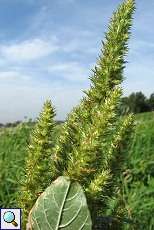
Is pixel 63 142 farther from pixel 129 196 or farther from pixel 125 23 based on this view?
pixel 129 196

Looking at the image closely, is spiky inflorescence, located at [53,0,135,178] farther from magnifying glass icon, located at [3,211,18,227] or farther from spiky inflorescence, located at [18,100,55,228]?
magnifying glass icon, located at [3,211,18,227]

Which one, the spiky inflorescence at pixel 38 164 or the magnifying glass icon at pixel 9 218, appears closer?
the spiky inflorescence at pixel 38 164

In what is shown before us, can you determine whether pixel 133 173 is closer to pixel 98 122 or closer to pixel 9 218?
pixel 9 218

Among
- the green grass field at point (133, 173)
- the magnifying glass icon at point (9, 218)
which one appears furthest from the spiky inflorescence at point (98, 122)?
the green grass field at point (133, 173)

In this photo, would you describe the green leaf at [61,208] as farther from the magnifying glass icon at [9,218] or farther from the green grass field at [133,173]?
the green grass field at [133,173]

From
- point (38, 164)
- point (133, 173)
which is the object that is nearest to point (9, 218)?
point (38, 164)

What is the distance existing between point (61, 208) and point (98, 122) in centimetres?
25

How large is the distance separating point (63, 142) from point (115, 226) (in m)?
0.33

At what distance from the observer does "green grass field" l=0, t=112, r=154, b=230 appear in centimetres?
875

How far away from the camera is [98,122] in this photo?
59.7 inches

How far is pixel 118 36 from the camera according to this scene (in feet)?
5.23

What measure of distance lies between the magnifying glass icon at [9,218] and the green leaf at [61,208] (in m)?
0.27

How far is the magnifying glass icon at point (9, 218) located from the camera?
69.8 inches

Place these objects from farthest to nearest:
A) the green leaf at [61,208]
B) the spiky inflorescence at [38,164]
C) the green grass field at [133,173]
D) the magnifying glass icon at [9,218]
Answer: the green grass field at [133,173] → the magnifying glass icon at [9,218] → the spiky inflorescence at [38,164] → the green leaf at [61,208]
